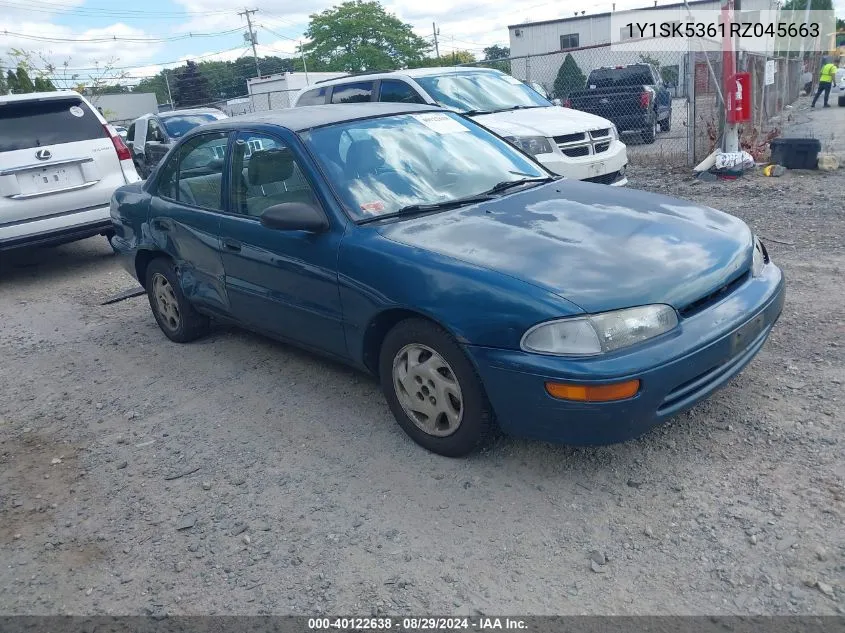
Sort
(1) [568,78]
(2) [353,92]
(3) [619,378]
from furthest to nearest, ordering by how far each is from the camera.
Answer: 1. (1) [568,78]
2. (2) [353,92]
3. (3) [619,378]

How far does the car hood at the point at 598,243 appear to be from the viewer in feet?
10.1

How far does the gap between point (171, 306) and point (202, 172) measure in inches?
45.8

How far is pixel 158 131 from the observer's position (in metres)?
13.6

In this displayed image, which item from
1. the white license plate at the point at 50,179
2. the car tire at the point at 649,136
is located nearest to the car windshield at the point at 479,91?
the white license plate at the point at 50,179

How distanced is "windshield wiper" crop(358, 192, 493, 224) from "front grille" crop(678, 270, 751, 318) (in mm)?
1350

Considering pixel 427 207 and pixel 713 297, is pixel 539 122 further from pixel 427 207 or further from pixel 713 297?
pixel 713 297

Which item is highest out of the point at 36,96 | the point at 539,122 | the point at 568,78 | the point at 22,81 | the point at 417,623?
the point at 22,81

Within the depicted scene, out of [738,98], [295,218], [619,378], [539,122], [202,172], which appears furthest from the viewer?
[738,98]

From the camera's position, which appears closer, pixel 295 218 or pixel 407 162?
pixel 295 218

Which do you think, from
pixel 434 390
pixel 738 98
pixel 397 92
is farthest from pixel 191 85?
pixel 434 390

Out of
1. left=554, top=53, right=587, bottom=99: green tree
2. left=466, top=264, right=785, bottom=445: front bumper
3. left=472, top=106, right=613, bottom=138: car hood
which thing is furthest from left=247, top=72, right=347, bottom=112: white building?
left=466, top=264, right=785, bottom=445: front bumper

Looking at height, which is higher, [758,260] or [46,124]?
[46,124]

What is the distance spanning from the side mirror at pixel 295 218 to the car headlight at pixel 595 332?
1.36 m

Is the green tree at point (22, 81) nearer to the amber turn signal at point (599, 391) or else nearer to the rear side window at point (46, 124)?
the rear side window at point (46, 124)
